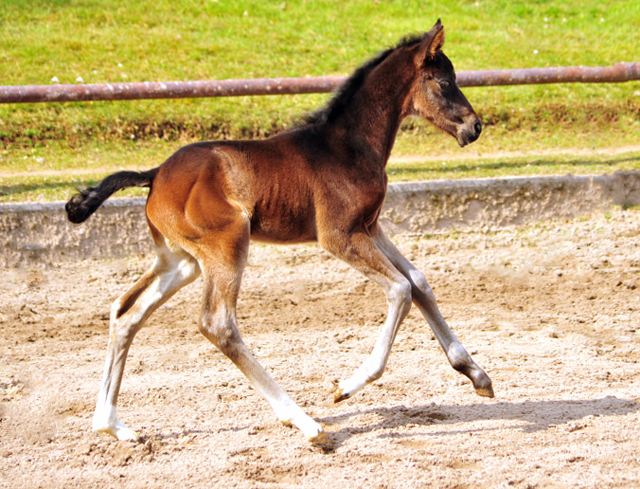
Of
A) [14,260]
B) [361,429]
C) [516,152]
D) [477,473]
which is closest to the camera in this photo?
[477,473]

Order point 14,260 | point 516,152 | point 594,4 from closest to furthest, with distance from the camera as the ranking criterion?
point 14,260
point 516,152
point 594,4

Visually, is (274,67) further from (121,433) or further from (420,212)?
(121,433)

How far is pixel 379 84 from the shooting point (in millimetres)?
4082

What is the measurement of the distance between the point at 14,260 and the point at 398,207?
3753mm

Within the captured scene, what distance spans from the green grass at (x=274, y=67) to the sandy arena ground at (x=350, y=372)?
1.38 m

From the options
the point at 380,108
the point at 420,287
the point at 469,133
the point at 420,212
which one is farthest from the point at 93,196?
the point at 420,212

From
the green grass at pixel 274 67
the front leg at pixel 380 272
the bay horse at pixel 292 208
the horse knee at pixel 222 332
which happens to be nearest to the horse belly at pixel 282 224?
the bay horse at pixel 292 208

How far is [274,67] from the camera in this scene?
10.7 metres

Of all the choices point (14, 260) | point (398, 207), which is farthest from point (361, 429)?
point (14, 260)

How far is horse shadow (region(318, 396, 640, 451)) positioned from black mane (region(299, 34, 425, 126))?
1.79 metres

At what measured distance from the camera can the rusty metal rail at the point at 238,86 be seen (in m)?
6.70

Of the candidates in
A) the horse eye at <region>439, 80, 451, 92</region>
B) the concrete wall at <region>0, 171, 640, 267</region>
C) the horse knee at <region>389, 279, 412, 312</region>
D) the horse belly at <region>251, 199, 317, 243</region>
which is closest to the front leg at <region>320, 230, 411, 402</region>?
the horse knee at <region>389, 279, 412, 312</region>

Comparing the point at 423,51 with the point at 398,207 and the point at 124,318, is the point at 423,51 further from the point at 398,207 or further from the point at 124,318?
the point at 398,207

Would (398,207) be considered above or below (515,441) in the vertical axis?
below
